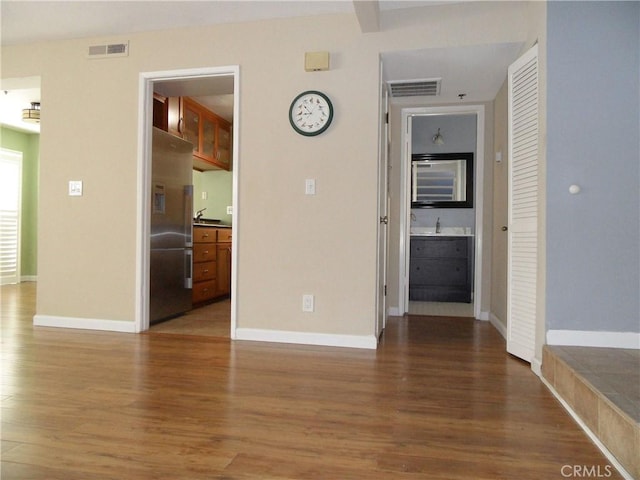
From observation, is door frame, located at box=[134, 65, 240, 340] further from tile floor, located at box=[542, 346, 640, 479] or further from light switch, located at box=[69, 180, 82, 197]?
tile floor, located at box=[542, 346, 640, 479]

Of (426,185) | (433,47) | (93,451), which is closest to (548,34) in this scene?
(433,47)

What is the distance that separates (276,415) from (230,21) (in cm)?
281

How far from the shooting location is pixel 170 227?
3777 millimetres

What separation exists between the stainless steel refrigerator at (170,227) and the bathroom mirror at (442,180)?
3.16 metres

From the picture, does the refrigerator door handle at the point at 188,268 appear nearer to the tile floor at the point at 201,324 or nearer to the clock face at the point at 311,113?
the tile floor at the point at 201,324

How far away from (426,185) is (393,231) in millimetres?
1815

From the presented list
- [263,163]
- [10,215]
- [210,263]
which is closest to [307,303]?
[263,163]

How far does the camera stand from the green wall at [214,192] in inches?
236

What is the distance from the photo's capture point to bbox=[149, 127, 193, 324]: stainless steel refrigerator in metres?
3.56

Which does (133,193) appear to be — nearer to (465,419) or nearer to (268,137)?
(268,137)

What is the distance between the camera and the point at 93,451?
4.67 feet

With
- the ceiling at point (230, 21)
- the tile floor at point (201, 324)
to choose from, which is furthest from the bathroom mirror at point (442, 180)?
the tile floor at point (201, 324)

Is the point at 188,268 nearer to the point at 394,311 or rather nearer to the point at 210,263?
the point at 210,263

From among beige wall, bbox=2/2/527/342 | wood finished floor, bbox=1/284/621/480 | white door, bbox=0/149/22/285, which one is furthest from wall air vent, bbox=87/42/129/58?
white door, bbox=0/149/22/285
